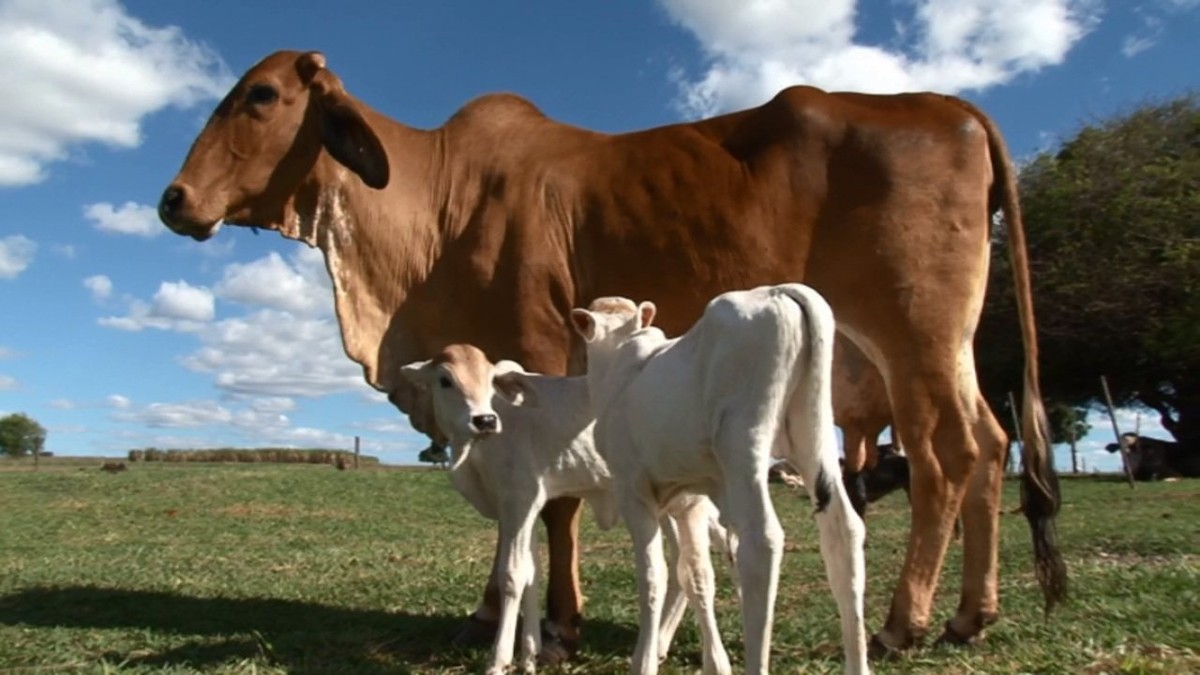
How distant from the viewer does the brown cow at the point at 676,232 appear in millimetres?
5582

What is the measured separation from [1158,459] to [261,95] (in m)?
27.9

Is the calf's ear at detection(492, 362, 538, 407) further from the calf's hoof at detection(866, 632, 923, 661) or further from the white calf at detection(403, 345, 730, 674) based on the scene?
the calf's hoof at detection(866, 632, 923, 661)

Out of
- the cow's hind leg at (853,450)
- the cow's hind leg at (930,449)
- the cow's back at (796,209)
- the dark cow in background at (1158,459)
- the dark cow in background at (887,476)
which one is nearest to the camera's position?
the cow's hind leg at (930,449)

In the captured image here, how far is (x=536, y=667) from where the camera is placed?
4.99 m

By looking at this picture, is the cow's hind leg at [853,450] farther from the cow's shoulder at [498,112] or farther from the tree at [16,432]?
the tree at [16,432]

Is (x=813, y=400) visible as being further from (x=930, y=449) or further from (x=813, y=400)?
(x=930, y=449)

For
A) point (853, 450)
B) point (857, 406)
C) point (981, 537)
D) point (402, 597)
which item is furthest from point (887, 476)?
point (981, 537)

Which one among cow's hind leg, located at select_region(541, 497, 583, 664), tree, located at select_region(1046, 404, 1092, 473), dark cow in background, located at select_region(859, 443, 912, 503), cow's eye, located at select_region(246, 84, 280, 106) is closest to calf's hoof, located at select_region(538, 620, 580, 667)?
Result: cow's hind leg, located at select_region(541, 497, 583, 664)

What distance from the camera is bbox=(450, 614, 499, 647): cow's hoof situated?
5543 mm

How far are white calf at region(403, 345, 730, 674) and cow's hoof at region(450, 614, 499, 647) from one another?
1.62 feet

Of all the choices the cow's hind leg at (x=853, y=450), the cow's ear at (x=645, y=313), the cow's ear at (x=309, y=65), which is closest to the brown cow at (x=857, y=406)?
the cow's hind leg at (x=853, y=450)

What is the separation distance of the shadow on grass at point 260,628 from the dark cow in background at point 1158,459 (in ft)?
83.8

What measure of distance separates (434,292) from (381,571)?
4129 mm

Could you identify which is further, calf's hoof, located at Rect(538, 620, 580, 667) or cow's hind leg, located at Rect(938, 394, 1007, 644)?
cow's hind leg, located at Rect(938, 394, 1007, 644)
